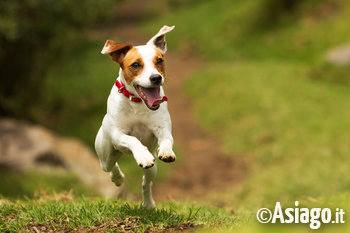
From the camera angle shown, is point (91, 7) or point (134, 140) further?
point (91, 7)

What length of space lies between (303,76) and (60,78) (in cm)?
896

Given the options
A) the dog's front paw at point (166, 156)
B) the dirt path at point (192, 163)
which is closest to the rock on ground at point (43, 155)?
the dirt path at point (192, 163)

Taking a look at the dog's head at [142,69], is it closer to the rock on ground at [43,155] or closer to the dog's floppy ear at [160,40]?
the dog's floppy ear at [160,40]

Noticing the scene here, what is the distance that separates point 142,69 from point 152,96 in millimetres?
269

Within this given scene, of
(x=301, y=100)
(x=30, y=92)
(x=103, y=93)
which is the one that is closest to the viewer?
(x=30, y=92)

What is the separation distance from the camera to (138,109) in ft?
16.9

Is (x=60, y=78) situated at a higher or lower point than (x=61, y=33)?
higher

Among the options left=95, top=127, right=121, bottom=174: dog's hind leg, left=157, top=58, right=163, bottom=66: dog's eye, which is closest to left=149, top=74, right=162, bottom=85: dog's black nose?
left=157, top=58, right=163, bottom=66: dog's eye

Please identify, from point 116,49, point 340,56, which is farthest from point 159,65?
point 340,56

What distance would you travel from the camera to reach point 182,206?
266 inches

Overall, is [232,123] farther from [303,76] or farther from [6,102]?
[6,102]

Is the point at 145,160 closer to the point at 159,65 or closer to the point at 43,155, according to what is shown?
the point at 159,65

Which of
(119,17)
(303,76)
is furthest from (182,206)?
(119,17)

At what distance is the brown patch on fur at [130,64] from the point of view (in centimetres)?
490
